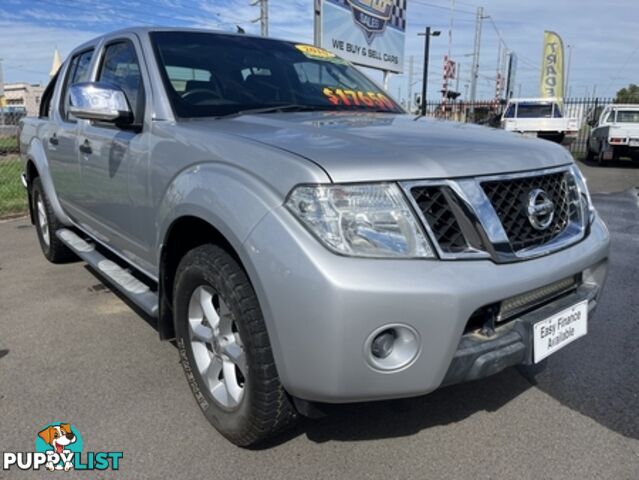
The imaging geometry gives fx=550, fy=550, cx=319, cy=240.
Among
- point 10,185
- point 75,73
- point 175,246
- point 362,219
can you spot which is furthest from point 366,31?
point 362,219

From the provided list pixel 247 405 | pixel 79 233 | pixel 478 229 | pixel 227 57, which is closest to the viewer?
pixel 478 229

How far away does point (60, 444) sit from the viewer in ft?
7.74

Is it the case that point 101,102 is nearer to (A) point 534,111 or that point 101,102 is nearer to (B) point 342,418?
(B) point 342,418

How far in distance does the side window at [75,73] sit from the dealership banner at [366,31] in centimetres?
703

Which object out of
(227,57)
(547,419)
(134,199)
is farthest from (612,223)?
(134,199)

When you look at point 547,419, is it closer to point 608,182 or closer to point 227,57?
point 227,57

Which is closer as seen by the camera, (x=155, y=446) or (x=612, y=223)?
(x=155, y=446)

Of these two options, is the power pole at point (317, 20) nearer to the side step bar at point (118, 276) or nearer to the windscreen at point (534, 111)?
the side step bar at point (118, 276)

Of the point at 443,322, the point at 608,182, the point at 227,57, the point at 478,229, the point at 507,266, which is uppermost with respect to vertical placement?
the point at 227,57

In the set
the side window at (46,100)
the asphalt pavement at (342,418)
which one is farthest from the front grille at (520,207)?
the side window at (46,100)

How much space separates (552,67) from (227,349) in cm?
3256

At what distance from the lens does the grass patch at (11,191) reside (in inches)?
310

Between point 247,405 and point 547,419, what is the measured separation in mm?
1407

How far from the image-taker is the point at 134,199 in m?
2.86
